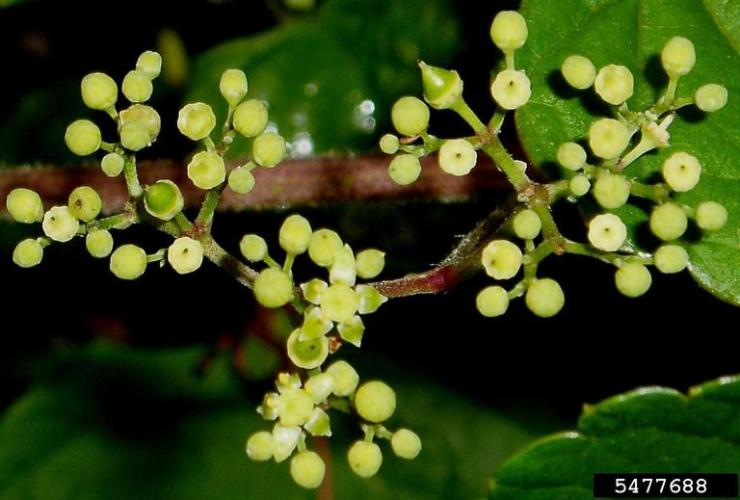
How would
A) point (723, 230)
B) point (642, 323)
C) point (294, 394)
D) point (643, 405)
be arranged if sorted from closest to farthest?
point (294, 394) → point (643, 405) → point (723, 230) → point (642, 323)

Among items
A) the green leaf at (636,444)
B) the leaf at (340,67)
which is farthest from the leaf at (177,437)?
the green leaf at (636,444)

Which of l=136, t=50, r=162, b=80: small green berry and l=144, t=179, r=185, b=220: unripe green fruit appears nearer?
l=144, t=179, r=185, b=220: unripe green fruit

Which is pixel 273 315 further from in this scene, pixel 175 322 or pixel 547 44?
pixel 547 44

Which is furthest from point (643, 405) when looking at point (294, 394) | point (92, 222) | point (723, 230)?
point (92, 222)

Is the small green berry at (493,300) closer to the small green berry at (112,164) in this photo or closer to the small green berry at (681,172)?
the small green berry at (681,172)

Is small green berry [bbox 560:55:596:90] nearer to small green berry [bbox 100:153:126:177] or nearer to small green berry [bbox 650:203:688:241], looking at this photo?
small green berry [bbox 650:203:688:241]

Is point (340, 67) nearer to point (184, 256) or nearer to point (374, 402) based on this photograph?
point (184, 256)

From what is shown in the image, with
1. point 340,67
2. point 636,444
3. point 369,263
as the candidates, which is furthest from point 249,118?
point 340,67

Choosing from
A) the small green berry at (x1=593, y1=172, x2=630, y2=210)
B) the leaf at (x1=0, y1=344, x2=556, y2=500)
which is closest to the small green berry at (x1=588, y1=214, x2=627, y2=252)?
the small green berry at (x1=593, y1=172, x2=630, y2=210)
